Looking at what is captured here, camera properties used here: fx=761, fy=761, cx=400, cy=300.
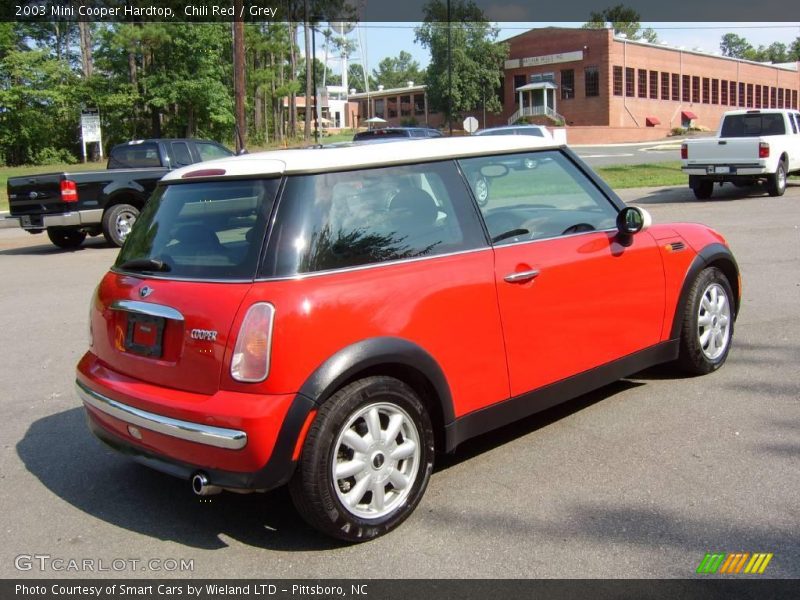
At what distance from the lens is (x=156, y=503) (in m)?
3.87

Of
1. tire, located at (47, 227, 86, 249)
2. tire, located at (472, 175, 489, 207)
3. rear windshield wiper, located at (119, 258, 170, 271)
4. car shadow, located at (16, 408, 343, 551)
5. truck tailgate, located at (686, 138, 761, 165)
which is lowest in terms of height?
car shadow, located at (16, 408, 343, 551)

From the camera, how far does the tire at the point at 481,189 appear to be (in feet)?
13.2

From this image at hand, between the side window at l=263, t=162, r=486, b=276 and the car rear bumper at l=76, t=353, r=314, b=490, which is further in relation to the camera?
the side window at l=263, t=162, r=486, b=276

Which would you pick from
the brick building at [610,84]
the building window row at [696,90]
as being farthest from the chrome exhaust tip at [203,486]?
the building window row at [696,90]

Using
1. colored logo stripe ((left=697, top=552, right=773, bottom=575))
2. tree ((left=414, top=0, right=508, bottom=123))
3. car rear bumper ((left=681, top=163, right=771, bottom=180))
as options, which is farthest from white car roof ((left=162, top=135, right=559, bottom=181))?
tree ((left=414, top=0, right=508, bottom=123))

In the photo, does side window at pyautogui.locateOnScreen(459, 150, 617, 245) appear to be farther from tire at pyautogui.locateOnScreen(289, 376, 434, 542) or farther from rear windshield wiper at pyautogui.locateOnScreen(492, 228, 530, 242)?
tire at pyautogui.locateOnScreen(289, 376, 434, 542)

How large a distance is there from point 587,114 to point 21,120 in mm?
45489

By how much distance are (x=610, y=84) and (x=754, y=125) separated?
4954 cm

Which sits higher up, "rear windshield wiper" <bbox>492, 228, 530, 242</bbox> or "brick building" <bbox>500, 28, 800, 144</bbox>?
"brick building" <bbox>500, 28, 800, 144</bbox>

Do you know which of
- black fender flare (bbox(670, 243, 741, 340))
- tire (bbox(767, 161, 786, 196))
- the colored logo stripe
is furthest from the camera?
tire (bbox(767, 161, 786, 196))

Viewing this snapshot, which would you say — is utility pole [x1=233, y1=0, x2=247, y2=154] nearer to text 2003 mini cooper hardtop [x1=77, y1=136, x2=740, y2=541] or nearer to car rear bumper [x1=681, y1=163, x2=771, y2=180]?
car rear bumper [x1=681, y1=163, x2=771, y2=180]

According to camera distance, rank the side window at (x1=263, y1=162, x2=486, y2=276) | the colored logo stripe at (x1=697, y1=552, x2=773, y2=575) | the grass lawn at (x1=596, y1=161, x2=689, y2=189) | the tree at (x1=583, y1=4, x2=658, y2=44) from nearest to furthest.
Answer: the colored logo stripe at (x1=697, y1=552, x2=773, y2=575) → the side window at (x1=263, y1=162, x2=486, y2=276) → the grass lawn at (x1=596, y1=161, x2=689, y2=189) → the tree at (x1=583, y1=4, x2=658, y2=44)

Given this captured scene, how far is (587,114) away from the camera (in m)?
67.2

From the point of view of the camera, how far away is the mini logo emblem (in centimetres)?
320
